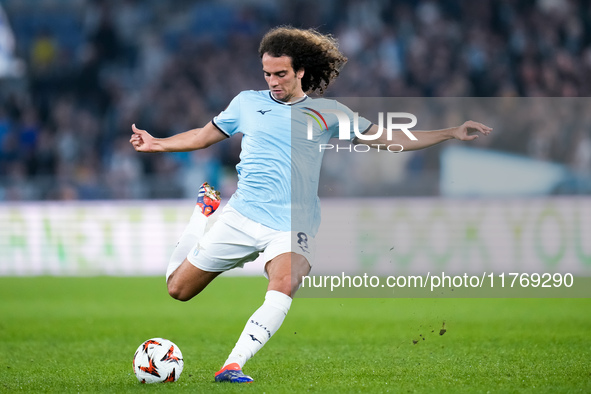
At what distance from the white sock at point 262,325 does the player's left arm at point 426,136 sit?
138 cm

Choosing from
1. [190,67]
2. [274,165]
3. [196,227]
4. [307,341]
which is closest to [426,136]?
[274,165]

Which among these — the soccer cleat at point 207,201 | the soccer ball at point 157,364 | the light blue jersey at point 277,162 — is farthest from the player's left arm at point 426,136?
the soccer ball at point 157,364

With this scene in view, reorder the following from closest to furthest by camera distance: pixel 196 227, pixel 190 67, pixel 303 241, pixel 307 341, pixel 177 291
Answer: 1. pixel 303 241
2. pixel 177 291
3. pixel 196 227
4. pixel 307 341
5. pixel 190 67

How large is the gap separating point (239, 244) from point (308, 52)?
58.7 inches

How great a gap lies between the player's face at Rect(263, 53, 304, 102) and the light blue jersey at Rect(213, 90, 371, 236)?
9cm

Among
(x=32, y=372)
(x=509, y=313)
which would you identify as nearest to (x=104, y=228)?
(x=509, y=313)

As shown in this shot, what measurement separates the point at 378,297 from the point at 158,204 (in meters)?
4.32

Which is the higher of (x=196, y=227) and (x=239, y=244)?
(x=196, y=227)

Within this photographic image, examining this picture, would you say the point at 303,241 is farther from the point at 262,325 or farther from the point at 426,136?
the point at 426,136

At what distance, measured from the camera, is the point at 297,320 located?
34.2 ft

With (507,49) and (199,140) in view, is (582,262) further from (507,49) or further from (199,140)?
(199,140)

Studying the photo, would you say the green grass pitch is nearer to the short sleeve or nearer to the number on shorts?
the number on shorts

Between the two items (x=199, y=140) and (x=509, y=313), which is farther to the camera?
(x=509, y=313)

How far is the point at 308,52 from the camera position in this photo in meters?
6.31
